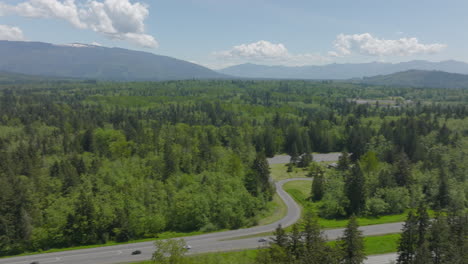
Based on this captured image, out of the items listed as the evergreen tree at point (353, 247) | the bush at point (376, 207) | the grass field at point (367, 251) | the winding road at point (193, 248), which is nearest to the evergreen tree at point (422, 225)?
the grass field at point (367, 251)

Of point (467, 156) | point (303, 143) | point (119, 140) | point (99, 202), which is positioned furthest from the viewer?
point (303, 143)

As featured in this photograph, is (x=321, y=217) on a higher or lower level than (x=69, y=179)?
lower

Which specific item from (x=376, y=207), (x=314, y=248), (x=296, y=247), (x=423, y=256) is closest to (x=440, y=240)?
(x=423, y=256)

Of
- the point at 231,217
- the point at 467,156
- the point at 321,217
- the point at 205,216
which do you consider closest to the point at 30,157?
the point at 205,216

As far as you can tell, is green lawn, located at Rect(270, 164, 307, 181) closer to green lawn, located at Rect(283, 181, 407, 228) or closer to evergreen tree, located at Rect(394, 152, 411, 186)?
green lawn, located at Rect(283, 181, 407, 228)

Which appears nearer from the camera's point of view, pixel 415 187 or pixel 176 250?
pixel 176 250

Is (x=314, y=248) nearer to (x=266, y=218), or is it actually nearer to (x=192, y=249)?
(x=192, y=249)

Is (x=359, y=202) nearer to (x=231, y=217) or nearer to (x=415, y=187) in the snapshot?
(x=415, y=187)

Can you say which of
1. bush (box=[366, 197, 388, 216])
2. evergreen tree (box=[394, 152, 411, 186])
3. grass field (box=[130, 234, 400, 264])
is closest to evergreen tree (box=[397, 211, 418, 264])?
grass field (box=[130, 234, 400, 264])

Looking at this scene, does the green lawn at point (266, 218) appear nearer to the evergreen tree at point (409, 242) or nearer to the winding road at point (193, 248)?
the winding road at point (193, 248)
